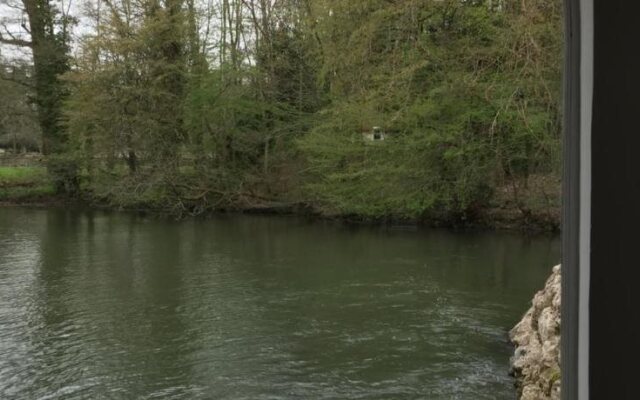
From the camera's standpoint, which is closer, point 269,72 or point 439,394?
point 439,394

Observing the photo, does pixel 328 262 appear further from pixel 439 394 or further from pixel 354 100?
pixel 439 394

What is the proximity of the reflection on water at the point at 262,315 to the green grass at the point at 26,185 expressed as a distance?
32.8 ft

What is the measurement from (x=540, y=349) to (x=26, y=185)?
25119mm

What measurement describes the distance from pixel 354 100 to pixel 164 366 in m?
12.7

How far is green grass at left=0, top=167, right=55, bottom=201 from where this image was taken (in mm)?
26422

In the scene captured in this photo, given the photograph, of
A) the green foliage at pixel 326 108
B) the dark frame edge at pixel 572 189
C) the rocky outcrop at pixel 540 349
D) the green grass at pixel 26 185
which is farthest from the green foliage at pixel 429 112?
the dark frame edge at pixel 572 189

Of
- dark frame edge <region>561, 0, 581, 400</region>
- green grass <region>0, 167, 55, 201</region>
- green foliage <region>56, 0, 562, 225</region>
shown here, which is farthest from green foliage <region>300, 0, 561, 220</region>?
dark frame edge <region>561, 0, 581, 400</region>

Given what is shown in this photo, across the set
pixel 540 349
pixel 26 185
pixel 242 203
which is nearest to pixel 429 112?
pixel 242 203

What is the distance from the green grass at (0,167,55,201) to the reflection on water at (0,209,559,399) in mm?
9996

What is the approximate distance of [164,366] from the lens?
7465mm

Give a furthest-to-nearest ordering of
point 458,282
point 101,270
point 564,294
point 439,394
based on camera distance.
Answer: point 101,270 < point 458,282 < point 439,394 < point 564,294

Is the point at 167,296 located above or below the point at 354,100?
below

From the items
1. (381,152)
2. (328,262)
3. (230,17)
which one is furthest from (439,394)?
(230,17)

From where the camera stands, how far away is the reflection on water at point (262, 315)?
6.90m
